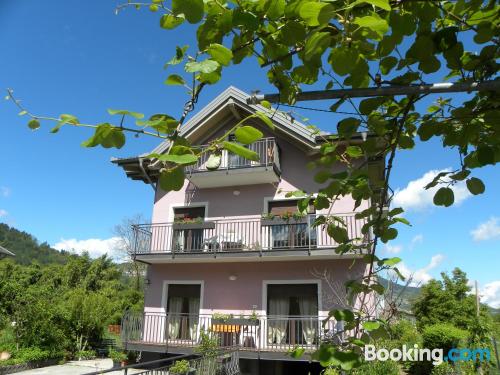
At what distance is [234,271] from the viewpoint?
13.1m

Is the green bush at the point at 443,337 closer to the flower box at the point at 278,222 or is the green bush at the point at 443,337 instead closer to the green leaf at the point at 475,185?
the flower box at the point at 278,222

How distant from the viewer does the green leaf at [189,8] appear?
918 mm

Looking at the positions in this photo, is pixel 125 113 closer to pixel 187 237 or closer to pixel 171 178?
pixel 171 178

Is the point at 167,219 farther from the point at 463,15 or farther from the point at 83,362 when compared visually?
the point at 463,15

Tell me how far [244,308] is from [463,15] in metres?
12.0

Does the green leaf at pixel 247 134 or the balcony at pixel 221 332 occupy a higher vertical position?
the green leaf at pixel 247 134

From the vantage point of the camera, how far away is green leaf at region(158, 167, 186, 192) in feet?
3.19

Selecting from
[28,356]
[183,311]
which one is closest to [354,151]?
[183,311]

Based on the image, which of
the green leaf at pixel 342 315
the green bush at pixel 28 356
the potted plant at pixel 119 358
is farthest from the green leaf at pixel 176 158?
the green bush at pixel 28 356

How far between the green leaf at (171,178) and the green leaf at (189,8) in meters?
0.37

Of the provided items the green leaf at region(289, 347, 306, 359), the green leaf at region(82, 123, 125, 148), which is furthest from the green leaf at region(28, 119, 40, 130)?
the green leaf at region(289, 347, 306, 359)

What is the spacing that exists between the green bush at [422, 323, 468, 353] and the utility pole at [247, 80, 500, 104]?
11.0 m

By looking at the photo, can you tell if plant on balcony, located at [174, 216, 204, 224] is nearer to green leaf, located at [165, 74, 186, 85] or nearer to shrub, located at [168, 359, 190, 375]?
shrub, located at [168, 359, 190, 375]

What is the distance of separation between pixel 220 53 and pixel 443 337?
1159 centimetres
